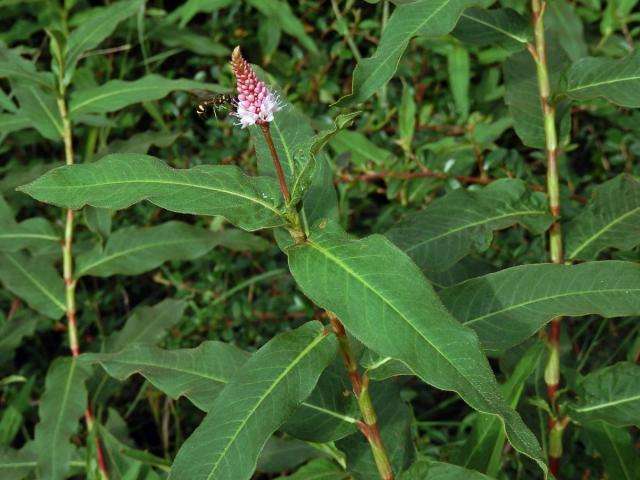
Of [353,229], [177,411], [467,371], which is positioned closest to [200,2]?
[353,229]

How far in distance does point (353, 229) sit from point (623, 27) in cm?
124

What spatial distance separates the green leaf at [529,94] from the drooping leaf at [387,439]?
0.70m

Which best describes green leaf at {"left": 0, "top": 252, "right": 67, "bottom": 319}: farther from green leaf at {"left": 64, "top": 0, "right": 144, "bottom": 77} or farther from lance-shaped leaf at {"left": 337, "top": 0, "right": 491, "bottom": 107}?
lance-shaped leaf at {"left": 337, "top": 0, "right": 491, "bottom": 107}

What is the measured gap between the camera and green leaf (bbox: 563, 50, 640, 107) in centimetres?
187

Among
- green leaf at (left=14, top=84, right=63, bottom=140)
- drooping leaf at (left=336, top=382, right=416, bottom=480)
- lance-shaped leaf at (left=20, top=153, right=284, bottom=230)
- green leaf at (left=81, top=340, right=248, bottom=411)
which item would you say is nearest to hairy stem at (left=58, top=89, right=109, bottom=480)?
green leaf at (left=14, top=84, right=63, bottom=140)

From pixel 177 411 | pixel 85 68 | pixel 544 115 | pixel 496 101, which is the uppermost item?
pixel 85 68

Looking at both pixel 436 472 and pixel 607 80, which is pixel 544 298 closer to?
pixel 436 472

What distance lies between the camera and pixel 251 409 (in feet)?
5.00

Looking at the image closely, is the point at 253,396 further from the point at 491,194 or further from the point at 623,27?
the point at 623,27

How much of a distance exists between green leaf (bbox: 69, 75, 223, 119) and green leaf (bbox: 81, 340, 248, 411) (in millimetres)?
951

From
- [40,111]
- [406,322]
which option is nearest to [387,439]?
[406,322]

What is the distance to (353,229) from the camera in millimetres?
3434

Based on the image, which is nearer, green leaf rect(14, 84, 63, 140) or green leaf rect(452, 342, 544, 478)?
green leaf rect(452, 342, 544, 478)

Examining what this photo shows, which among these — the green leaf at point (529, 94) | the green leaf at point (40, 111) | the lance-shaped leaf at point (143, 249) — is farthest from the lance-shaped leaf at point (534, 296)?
the green leaf at point (40, 111)
